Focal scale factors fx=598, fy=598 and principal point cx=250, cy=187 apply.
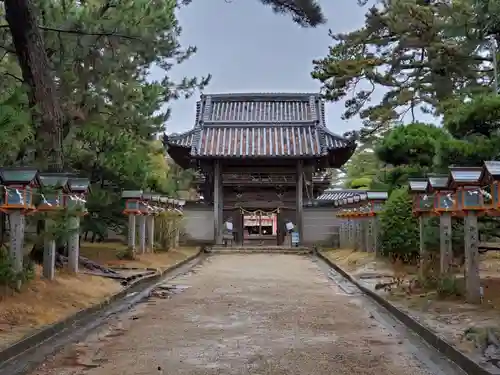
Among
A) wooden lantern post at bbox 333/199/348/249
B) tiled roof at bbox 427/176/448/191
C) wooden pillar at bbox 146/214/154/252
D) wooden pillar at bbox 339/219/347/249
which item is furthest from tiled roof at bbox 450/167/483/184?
wooden pillar at bbox 339/219/347/249

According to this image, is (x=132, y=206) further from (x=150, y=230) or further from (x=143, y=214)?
(x=150, y=230)

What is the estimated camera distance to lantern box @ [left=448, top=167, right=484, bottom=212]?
27.3ft

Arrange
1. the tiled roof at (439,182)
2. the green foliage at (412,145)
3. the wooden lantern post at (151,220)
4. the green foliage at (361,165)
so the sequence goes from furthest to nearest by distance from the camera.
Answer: the green foliage at (361,165), the wooden lantern post at (151,220), the green foliage at (412,145), the tiled roof at (439,182)

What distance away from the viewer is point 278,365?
5512 millimetres

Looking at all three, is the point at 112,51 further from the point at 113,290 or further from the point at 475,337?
the point at 475,337

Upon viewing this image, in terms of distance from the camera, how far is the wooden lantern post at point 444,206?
366 inches

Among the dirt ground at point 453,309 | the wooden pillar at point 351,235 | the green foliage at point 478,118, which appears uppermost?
the green foliage at point 478,118

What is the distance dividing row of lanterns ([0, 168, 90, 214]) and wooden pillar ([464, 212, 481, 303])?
18.5 feet

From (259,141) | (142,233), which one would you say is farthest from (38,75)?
(259,141)

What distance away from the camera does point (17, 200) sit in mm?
8172

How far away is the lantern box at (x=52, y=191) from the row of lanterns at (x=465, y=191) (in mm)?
5876

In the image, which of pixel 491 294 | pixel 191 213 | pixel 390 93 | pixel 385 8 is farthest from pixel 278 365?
pixel 191 213

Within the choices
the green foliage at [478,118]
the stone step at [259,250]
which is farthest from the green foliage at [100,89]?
the stone step at [259,250]

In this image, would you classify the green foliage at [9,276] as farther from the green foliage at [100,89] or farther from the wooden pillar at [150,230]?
the wooden pillar at [150,230]
